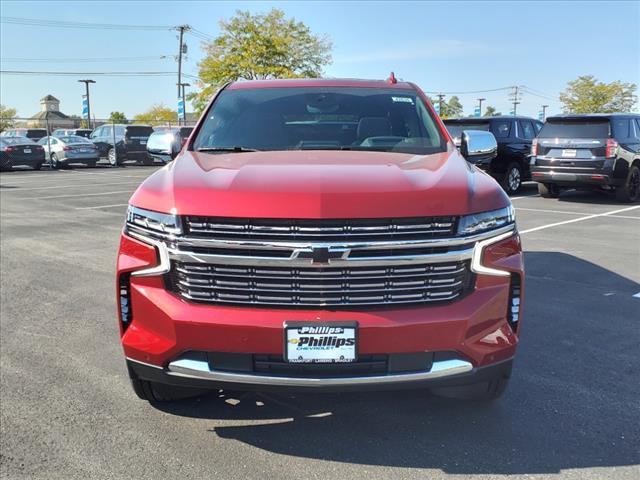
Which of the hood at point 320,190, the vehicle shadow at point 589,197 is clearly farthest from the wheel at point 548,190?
the hood at point 320,190

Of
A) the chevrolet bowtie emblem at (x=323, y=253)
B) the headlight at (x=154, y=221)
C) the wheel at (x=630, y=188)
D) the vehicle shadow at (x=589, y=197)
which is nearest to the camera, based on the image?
the chevrolet bowtie emblem at (x=323, y=253)

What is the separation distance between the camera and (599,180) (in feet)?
40.6

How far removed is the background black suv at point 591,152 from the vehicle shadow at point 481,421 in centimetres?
903

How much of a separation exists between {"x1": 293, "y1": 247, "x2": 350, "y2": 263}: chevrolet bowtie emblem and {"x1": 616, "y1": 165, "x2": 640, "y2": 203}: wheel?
12.0 m

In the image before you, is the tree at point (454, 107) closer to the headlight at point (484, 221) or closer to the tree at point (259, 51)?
the tree at point (259, 51)

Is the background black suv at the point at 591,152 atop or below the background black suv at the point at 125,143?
below

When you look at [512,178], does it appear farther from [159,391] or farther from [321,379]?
[321,379]

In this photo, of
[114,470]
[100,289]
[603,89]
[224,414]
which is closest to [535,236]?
[100,289]

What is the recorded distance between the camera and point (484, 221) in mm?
2766

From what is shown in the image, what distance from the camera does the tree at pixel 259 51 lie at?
41312mm

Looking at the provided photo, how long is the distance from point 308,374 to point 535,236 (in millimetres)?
7074

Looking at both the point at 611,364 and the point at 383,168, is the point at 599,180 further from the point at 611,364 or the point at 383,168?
the point at 383,168

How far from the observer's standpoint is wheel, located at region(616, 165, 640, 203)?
41.6 feet

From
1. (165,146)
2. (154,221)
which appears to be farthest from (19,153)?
(154,221)
